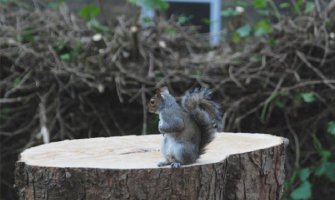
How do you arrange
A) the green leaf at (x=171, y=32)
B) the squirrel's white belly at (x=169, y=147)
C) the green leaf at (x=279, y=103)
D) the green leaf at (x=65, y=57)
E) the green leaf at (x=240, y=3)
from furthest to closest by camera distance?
the green leaf at (x=240, y=3) → the green leaf at (x=171, y=32) → the green leaf at (x=65, y=57) → the green leaf at (x=279, y=103) → the squirrel's white belly at (x=169, y=147)

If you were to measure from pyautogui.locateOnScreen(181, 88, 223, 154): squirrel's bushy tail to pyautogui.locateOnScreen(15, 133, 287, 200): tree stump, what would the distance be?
0.30 ft

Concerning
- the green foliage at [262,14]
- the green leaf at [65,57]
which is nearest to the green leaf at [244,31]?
the green foliage at [262,14]

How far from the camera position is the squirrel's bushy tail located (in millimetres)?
2320

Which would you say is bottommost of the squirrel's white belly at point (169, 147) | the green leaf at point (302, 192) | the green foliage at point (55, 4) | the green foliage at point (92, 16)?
the green leaf at point (302, 192)

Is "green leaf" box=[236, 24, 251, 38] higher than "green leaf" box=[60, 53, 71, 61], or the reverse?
"green leaf" box=[236, 24, 251, 38]

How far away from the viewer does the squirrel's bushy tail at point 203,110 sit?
2320mm

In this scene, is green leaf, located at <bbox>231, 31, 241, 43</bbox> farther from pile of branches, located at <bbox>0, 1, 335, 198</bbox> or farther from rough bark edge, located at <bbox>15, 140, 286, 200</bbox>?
rough bark edge, located at <bbox>15, 140, 286, 200</bbox>

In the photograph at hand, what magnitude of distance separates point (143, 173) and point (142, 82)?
2147 millimetres

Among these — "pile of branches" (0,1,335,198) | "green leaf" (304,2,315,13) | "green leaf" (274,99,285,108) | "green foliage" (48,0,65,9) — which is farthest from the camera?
"green foliage" (48,0,65,9)

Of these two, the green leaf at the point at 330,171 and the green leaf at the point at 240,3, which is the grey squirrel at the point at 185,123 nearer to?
the green leaf at the point at 330,171

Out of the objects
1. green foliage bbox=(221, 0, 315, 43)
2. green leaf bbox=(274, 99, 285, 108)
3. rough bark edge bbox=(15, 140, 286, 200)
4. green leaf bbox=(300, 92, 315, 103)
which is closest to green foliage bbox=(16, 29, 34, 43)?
green foliage bbox=(221, 0, 315, 43)

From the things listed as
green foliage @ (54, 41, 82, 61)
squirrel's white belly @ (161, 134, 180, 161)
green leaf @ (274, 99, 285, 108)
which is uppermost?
green foliage @ (54, 41, 82, 61)

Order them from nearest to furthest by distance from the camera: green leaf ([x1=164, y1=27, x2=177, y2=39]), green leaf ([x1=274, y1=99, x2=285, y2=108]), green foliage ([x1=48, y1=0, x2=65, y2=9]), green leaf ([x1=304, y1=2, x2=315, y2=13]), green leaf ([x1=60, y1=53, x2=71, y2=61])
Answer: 1. green leaf ([x1=274, y1=99, x2=285, y2=108])
2. green leaf ([x1=60, y1=53, x2=71, y2=61])
3. green leaf ([x1=304, y1=2, x2=315, y2=13])
4. green leaf ([x1=164, y1=27, x2=177, y2=39])
5. green foliage ([x1=48, y1=0, x2=65, y2=9])

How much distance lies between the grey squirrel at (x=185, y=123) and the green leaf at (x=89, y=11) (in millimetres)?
2534
